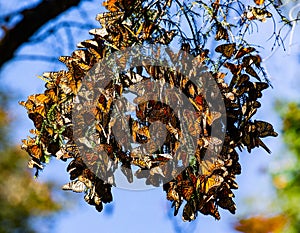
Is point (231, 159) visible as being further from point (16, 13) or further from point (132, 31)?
point (16, 13)

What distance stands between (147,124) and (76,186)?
16 cm

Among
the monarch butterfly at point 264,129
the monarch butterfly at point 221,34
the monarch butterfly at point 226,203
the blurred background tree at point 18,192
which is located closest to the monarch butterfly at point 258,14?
the monarch butterfly at point 221,34

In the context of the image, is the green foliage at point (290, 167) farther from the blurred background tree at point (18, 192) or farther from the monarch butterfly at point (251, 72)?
the monarch butterfly at point (251, 72)

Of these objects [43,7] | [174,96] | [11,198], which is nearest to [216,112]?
[174,96]

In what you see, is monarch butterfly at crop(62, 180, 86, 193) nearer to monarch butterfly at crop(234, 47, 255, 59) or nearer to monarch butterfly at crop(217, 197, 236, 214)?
monarch butterfly at crop(217, 197, 236, 214)

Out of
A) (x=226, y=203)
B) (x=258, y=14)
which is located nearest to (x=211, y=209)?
(x=226, y=203)

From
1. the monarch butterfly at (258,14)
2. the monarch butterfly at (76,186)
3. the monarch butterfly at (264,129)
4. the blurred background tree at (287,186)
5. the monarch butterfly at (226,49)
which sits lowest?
the monarch butterfly at (76,186)

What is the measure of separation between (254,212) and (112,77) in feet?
14.0

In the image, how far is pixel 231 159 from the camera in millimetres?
845

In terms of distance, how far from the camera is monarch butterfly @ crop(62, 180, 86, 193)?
0.88 m

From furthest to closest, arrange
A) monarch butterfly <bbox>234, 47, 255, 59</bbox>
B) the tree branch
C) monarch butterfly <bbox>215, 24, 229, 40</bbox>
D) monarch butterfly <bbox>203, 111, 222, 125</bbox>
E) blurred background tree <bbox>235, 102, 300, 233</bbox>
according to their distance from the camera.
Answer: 1. blurred background tree <bbox>235, 102, 300, 233</bbox>
2. monarch butterfly <bbox>215, 24, 229, 40</bbox>
3. monarch butterfly <bbox>234, 47, 255, 59</bbox>
4. monarch butterfly <bbox>203, 111, 222, 125</bbox>
5. the tree branch

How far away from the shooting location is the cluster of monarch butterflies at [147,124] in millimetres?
820

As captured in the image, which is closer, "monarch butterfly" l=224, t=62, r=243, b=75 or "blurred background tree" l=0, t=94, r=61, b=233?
"monarch butterfly" l=224, t=62, r=243, b=75

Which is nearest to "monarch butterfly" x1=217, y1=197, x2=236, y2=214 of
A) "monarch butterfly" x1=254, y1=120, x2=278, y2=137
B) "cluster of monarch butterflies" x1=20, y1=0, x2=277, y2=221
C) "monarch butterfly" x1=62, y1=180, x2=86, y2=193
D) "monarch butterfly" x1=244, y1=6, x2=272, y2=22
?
"cluster of monarch butterflies" x1=20, y1=0, x2=277, y2=221
